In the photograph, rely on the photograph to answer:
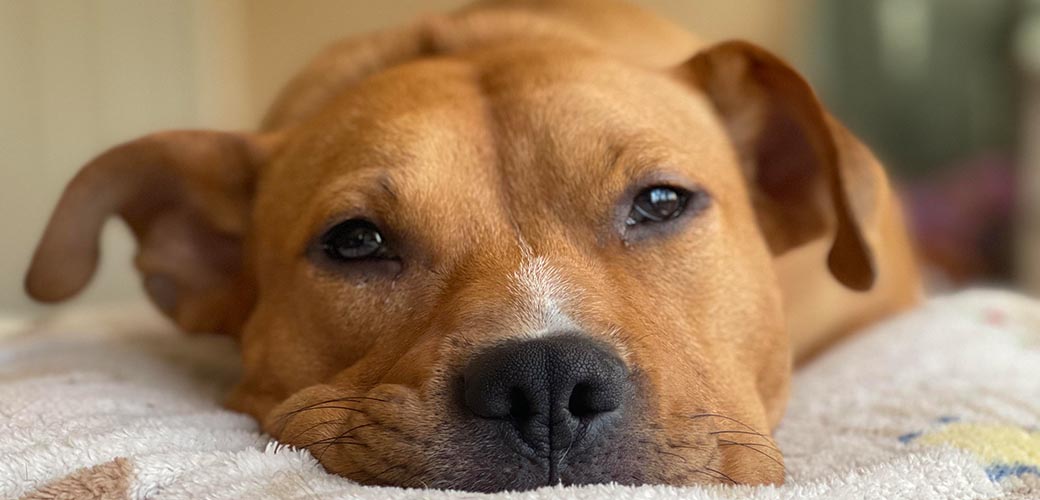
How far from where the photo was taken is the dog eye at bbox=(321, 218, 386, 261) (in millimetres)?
1932

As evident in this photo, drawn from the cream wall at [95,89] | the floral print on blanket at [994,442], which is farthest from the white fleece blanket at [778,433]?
the cream wall at [95,89]

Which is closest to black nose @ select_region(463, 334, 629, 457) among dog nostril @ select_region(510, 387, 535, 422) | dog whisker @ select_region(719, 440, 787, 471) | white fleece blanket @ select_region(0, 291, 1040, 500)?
dog nostril @ select_region(510, 387, 535, 422)

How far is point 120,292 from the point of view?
269 inches

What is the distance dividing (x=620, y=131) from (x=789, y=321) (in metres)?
0.90

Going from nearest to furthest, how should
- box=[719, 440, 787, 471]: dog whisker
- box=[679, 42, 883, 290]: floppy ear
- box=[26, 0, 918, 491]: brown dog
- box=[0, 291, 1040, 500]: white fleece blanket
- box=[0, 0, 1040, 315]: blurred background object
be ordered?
box=[0, 291, 1040, 500]: white fleece blanket < box=[26, 0, 918, 491]: brown dog < box=[719, 440, 787, 471]: dog whisker < box=[679, 42, 883, 290]: floppy ear < box=[0, 0, 1040, 315]: blurred background object

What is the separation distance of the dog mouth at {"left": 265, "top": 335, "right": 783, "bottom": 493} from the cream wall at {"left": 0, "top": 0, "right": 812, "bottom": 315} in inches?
142

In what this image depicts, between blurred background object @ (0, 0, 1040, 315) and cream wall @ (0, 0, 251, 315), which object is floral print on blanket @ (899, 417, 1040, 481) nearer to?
blurred background object @ (0, 0, 1040, 315)

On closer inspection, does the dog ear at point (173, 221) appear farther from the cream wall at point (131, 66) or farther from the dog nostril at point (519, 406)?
the cream wall at point (131, 66)

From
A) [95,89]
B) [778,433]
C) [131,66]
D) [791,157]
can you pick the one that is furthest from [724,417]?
[131,66]

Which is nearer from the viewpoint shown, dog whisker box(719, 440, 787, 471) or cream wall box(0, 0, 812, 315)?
dog whisker box(719, 440, 787, 471)

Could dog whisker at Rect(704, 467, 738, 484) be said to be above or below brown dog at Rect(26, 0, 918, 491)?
below

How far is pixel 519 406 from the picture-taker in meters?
1.40

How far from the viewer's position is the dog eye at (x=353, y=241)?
193 centimetres

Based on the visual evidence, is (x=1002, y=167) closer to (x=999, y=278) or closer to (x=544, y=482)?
(x=999, y=278)
